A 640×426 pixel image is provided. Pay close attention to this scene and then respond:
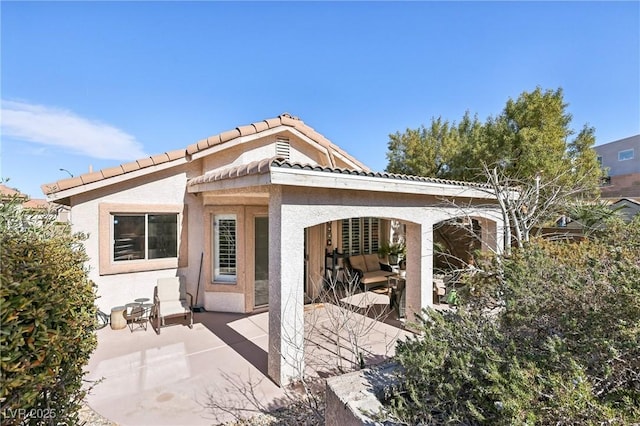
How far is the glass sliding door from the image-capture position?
12.4 m

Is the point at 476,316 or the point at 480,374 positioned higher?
the point at 476,316

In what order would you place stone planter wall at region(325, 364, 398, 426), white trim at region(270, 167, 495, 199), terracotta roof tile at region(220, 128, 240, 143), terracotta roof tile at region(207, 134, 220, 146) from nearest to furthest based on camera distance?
stone planter wall at region(325, 364, 398, 426), white trim at region(270, 167, 495, 199), terracotta roof tile at region(207, 134, 220, 146), terracotta roof tile at region(220, 128, 240, 143)

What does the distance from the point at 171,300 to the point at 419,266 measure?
9465mm

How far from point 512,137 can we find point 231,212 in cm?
1810

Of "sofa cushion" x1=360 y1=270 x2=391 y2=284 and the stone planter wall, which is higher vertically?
the stone planter wall

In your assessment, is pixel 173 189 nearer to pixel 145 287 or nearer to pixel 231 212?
pixel 231 212

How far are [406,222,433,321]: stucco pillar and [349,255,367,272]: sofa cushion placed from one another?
542 centimetres

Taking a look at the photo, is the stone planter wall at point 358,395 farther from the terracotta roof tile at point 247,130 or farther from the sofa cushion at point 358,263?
the sofa cushion at point 358,263

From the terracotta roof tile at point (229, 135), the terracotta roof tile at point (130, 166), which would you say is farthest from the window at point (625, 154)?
the terracotta roof tile at point (130, 166)

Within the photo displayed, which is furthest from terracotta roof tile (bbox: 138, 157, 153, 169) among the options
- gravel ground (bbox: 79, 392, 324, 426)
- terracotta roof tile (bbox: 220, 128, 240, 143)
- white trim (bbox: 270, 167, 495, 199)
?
gravel ground (bbox: 79, 392, 324, 426)

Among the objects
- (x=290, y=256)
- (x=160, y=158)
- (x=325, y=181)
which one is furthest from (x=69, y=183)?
(x=325, y=181)

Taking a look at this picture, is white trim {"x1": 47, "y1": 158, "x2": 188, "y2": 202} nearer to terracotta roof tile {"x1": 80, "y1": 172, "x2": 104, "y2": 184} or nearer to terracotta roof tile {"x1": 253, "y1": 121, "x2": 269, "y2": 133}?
terracotta roof tile {"x1": 80, "y1": 172, "x2": 104, "y2": 184}

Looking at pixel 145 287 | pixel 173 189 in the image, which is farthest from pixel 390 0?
pixel 145 287

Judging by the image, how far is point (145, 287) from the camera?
11594 mm
